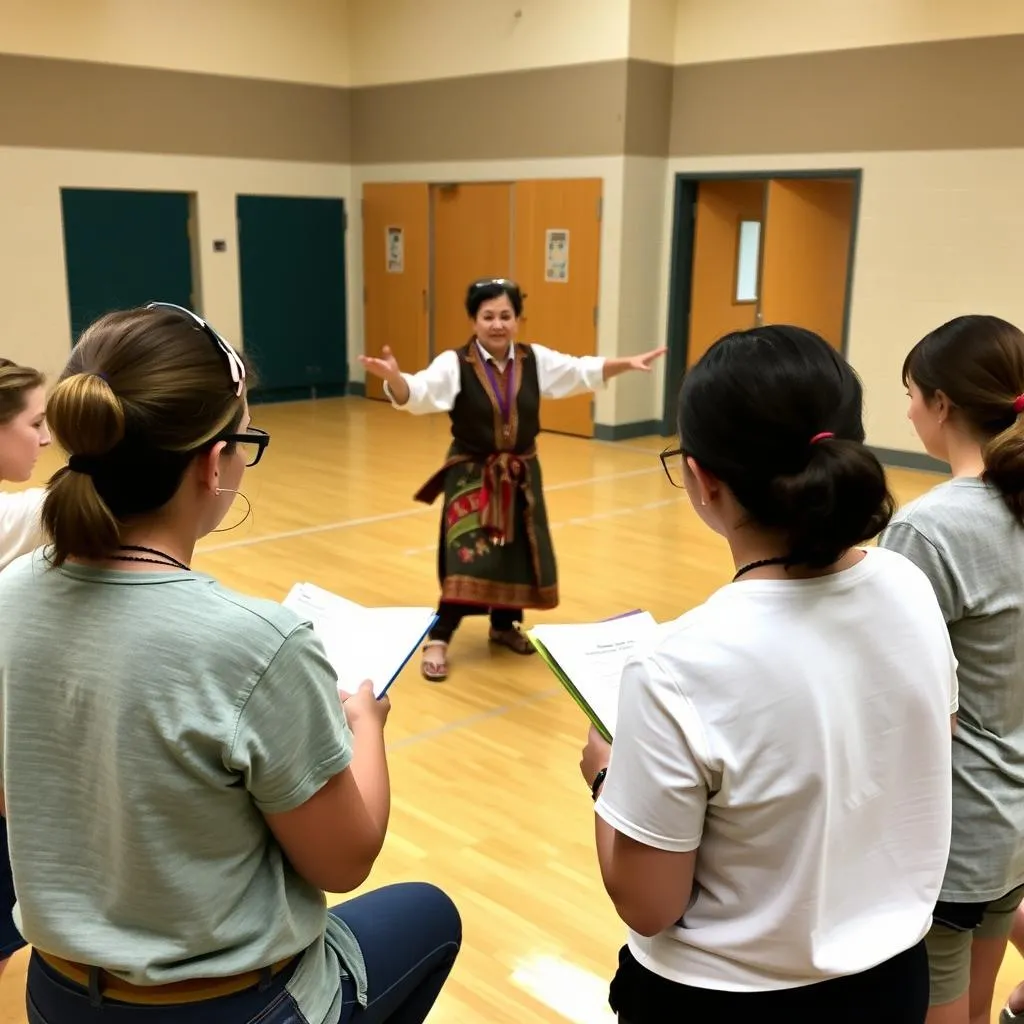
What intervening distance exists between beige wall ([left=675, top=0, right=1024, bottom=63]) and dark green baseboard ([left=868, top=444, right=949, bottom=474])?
2660 millimetres

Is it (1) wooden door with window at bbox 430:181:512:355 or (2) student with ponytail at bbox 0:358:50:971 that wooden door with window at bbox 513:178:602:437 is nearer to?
(1) wooden door with window at bbox 430:181:512:355

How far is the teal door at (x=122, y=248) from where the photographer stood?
351 inches

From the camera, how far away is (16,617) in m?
1.07

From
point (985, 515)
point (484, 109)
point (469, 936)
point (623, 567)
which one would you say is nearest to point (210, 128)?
point (484, 109)

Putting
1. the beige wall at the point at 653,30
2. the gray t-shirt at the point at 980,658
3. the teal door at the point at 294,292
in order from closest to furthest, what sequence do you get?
1. the gray t-shirt at the point at 980,658
2. the beige wall at the point at 653,30
3. the teal door at the point at 294,292

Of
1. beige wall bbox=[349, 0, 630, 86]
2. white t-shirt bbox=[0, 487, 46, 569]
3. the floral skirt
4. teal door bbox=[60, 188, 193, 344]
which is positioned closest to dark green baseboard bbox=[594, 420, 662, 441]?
beige wall bbox=[349, 0, 630, 86]

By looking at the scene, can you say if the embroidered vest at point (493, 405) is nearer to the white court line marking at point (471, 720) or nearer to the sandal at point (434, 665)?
the sandal at point (434, 665)

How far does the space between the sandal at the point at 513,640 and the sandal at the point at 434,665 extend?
1.03ft

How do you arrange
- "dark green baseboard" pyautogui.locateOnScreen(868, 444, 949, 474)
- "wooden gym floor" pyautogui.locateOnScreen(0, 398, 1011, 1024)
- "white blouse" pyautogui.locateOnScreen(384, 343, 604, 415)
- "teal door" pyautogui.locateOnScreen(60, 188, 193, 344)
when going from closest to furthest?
"wooden gym floor" pyautogui.locateOnScreen(0, 398, 1011, 1024) → "white blouse" pyautogui.locateOnScreen(384, 343, 604, 415) → "dark green baseboard" pyautogui.locateOnScreen(868, 444, 949, 474) → "teal door" pyautogui.locateOnScreen(60, 188, 193, 344)

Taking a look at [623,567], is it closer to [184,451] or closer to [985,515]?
[985,515]

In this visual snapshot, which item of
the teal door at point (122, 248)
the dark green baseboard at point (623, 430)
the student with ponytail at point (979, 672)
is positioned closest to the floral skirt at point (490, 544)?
the student with ponytail at point (979, 672)

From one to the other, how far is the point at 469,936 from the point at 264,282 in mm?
8603

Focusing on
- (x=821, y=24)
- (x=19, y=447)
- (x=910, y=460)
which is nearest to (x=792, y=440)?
(x=19, y=447)

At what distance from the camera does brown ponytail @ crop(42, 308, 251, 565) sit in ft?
3.37
